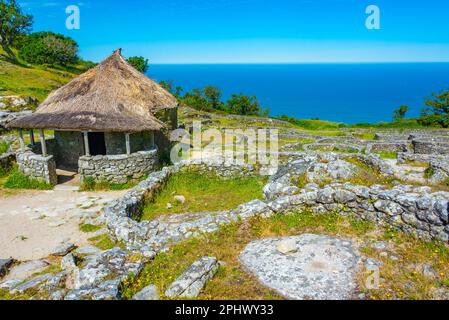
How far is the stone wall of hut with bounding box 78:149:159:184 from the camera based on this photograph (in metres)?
17.9

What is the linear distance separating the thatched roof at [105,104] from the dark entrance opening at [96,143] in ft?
9.74

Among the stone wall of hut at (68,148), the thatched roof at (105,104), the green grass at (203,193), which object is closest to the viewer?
the green grass at (203,193)

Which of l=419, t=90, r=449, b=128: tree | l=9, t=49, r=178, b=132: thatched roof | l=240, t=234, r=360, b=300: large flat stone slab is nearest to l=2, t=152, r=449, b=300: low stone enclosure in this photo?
l=240, t=234, r=360, b=300: large flat stone slab

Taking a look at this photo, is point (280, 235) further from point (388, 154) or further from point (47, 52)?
point (47, 52)

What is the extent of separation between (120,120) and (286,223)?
12507 mm

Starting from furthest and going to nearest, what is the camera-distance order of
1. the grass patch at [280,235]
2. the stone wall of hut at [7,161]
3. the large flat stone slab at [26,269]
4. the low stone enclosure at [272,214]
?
the stone wall of hut at [7,161]
the large flat stone slab at [26,269]
the low stone enclosure at [272,214]
the grass patch at [280,235]

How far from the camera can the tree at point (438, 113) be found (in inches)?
2045

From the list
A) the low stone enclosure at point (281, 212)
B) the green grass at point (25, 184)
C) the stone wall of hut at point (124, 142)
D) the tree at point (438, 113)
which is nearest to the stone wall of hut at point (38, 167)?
the green grass at point (25, 184)

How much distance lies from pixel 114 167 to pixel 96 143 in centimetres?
570

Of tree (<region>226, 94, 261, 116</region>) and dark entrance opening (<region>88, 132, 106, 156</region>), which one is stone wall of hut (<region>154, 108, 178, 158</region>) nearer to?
dark entrance opening (<region>88, 132, 106, 156</region>)

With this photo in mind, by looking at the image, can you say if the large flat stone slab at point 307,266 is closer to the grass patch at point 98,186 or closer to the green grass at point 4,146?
the grass patch at point 98,186
